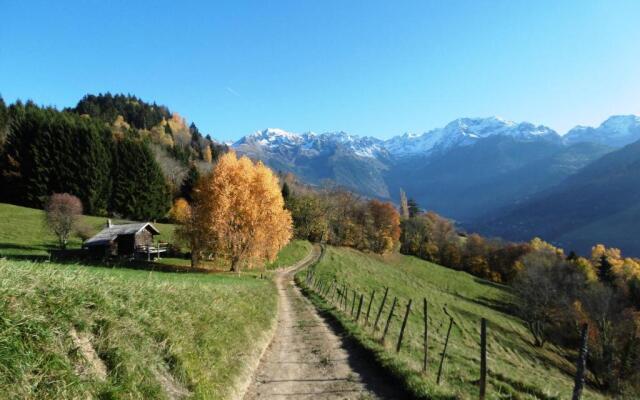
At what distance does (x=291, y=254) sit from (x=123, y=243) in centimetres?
3051

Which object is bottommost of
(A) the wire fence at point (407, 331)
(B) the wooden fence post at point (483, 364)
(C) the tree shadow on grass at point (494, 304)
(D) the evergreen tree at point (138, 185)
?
(C) the tree shadow on grass at point (494, 304)

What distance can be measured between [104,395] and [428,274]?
87492 millimetres

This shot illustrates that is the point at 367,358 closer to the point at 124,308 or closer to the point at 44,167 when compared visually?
the point at 124,308

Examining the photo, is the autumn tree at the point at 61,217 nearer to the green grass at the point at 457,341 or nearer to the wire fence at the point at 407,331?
the green grass at the point at 457,341

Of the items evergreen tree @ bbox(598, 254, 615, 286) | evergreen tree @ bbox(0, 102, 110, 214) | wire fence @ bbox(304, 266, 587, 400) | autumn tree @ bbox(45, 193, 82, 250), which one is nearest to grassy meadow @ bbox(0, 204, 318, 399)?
wire fence @ bbox(304, 266, 587, 400)

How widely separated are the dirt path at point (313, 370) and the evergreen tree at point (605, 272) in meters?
120

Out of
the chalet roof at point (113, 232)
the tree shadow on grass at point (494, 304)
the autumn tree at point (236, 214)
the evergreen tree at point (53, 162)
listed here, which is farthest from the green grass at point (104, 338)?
the evergreen tree at point (53, 162)

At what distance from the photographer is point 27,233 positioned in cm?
5350

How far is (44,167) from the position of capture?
76875mm

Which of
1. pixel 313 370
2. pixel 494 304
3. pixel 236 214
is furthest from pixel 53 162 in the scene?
pixel 494 304

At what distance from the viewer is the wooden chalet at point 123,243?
54188 millimetres

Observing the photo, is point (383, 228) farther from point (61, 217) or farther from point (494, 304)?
point (61, 217)

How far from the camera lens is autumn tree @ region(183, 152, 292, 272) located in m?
39.1

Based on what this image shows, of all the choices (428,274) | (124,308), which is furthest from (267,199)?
(428,274)
